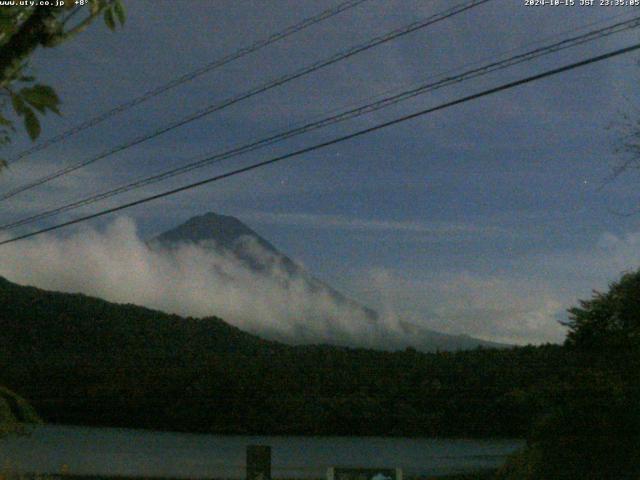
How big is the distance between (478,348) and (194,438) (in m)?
9.30

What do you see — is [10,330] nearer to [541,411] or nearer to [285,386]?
[285,386]

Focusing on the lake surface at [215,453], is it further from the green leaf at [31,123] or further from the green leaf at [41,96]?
the green leaf at [41,96]

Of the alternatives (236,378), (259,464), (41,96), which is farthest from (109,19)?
(236,378)

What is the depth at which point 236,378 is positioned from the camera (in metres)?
29.6

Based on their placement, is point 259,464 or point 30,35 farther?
point 259,464

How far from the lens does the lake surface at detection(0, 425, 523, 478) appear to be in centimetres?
1989

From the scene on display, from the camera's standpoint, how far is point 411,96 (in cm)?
1248

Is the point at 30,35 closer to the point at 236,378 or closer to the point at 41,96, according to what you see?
the point at 41,96

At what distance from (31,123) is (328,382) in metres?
24.5

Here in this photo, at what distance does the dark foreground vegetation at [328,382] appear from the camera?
13.8 meters

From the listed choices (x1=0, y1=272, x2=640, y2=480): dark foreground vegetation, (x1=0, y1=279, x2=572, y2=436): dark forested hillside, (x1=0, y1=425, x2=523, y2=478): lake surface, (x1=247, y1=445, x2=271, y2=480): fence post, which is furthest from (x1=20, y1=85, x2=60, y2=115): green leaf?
(x1=0, y1=279, x2=572, y2=436): dark forested hillside

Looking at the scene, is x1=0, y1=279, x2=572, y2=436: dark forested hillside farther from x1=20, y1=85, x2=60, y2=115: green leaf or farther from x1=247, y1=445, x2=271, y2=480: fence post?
x1=20, y1=85, x2=60, y2=115: green leaf

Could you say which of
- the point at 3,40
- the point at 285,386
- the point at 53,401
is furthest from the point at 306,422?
the point at 3,40

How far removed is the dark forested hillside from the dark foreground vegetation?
45 mm
